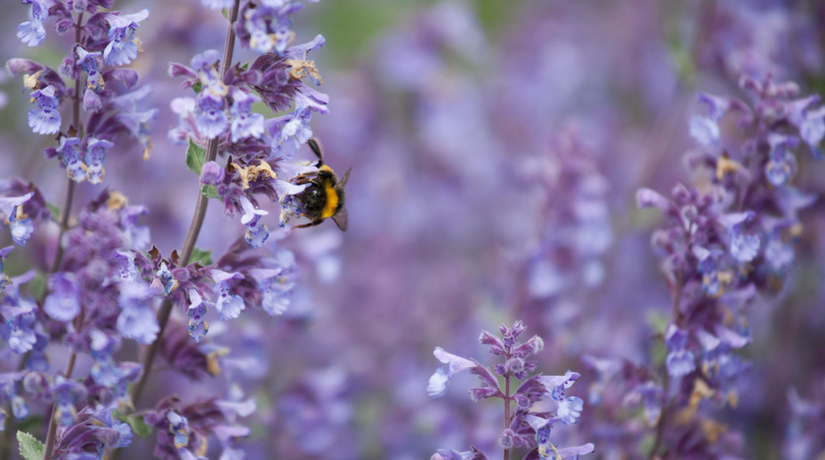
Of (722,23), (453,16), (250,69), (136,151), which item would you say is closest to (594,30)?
(453,16)

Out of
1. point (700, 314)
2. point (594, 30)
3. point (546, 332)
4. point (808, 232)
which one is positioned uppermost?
point (594, 30)

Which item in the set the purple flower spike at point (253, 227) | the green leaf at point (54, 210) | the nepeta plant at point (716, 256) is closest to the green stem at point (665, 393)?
the nepeta plant at point (716, 256)

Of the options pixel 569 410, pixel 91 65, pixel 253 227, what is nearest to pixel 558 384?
pixel 569 410

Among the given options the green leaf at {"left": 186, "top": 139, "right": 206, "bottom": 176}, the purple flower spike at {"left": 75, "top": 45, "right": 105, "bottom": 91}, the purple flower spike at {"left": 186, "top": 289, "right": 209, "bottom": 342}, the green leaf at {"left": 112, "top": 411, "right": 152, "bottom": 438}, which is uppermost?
the purple flower spike at {"left": 75, "top": 45, "right": 105, "bottom": 91}

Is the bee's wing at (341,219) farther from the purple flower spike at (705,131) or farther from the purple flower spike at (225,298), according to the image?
the purple flower spike at (705,131)

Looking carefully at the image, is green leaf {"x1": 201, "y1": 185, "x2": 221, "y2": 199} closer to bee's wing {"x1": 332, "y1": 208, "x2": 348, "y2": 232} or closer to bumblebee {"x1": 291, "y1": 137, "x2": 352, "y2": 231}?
bumblebee {"x1": 291, "y1": 137, "x2": 352, "y2": 231}

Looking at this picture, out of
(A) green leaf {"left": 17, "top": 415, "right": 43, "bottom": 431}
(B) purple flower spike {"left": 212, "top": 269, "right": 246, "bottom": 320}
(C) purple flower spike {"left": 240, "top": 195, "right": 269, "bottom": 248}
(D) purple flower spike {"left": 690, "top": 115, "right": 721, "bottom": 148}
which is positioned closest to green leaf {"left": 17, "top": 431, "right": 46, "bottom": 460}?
(A) green leaf {"left": 17, "top": 415, "right": 43, "bottom": 431}

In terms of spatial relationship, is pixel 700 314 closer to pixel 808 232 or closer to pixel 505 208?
pixel 808 232
